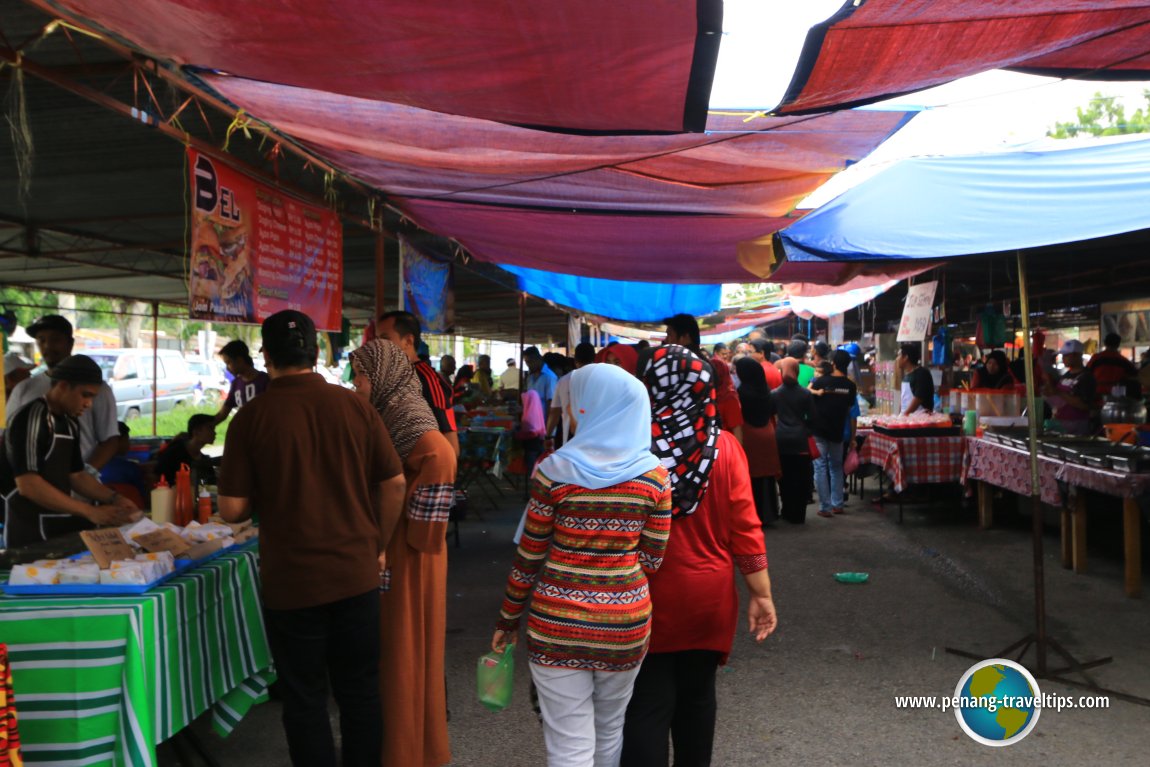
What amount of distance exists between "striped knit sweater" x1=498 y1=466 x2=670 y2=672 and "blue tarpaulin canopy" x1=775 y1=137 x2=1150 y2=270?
10.1ft

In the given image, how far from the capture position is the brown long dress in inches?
134

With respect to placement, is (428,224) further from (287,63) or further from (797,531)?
(797,531)

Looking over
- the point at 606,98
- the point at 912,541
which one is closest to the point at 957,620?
the point at 912,541

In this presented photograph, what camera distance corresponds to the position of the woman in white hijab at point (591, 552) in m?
2.57

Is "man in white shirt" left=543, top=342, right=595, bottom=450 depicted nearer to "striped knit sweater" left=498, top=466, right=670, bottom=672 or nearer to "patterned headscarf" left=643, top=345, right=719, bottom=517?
"patterned headscarf" left=643, top=345, right=719, bottom=517

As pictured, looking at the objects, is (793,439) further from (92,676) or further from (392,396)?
(92,676)

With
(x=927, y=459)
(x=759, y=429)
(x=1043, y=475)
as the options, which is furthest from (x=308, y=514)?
(x=927, y=459)

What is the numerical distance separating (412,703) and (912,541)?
20.1 feet

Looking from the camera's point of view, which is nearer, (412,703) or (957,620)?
(412,703)

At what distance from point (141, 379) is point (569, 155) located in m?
21.7

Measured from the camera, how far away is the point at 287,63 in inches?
116

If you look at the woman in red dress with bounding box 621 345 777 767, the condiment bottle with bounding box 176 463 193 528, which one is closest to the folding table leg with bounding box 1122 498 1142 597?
the woman in red dress with bounding box 621 345 777 767

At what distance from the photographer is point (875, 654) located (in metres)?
5.06

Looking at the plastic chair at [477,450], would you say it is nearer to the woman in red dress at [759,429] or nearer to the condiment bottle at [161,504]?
the woman in red dress at [759,429]
